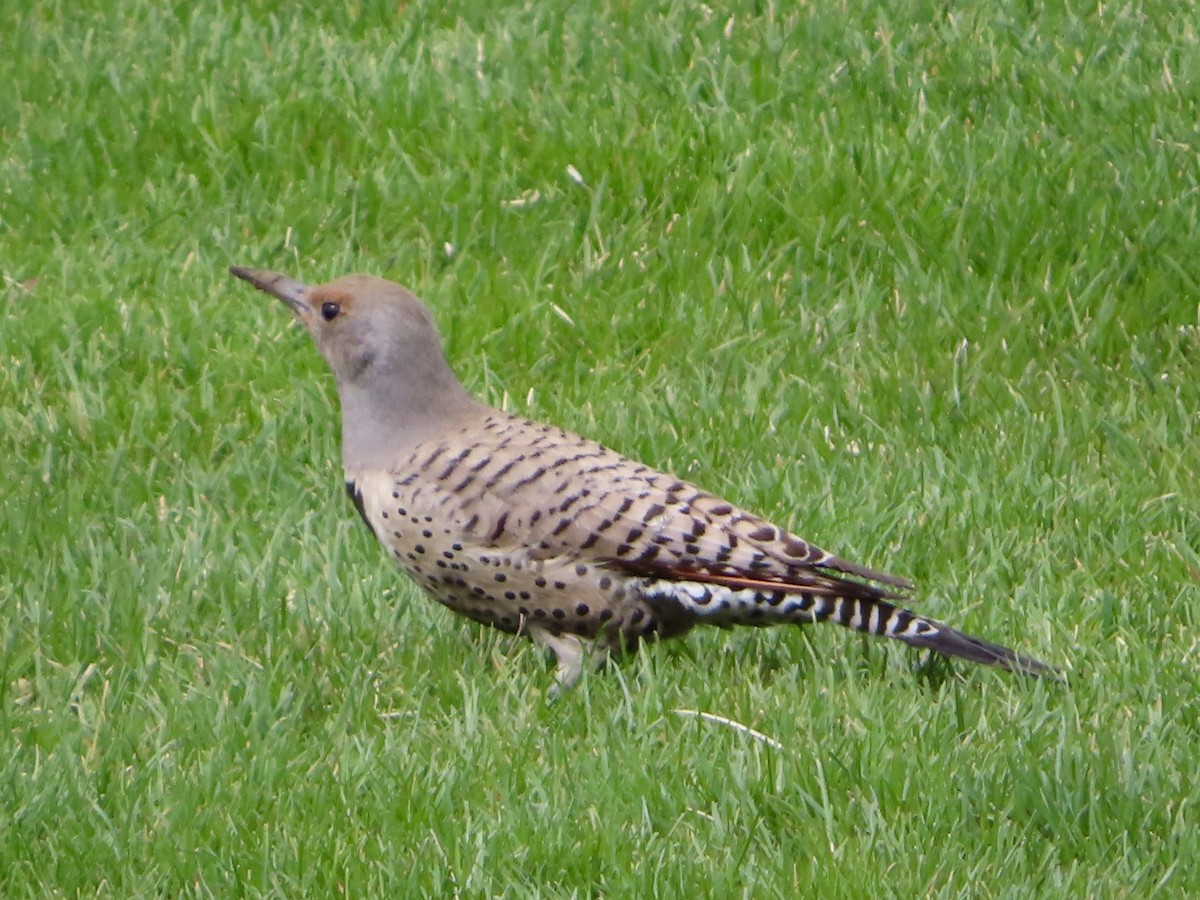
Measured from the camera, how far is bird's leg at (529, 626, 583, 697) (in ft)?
16.0

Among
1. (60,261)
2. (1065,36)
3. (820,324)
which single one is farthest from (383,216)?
(1065,36)

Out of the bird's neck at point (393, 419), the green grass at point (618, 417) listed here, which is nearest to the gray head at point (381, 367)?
the bird's neck at point (393, 419)

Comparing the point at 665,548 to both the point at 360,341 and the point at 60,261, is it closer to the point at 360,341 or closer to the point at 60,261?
the point at 360,341

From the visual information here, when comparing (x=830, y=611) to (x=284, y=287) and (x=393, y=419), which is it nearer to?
(x=393, y=419)

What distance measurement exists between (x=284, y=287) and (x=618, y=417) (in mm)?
1071

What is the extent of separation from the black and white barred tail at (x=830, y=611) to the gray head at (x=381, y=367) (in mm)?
806

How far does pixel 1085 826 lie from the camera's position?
159 inches

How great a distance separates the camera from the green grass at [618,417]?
4062 mm

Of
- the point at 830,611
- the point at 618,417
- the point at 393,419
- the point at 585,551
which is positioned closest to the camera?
the point at 830,611

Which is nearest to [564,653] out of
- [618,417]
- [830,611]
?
[830,611]

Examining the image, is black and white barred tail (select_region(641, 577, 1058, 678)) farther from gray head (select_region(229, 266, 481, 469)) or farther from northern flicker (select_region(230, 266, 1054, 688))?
gray head (select_region(229, 266, 481, 469))

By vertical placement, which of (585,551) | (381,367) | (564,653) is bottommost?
(564,653)

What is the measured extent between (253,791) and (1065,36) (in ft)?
16.3

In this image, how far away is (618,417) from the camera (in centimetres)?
618
